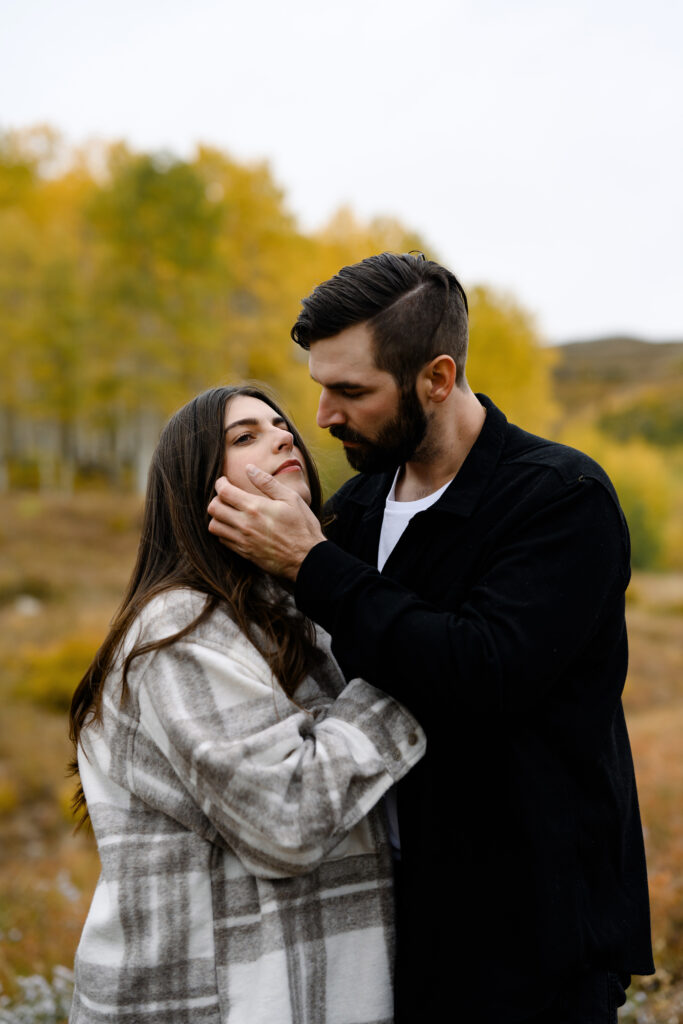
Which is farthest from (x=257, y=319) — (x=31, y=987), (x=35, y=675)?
(x=31, y=987)

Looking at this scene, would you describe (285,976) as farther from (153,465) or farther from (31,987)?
(31,987)

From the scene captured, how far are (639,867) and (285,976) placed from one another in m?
1.02

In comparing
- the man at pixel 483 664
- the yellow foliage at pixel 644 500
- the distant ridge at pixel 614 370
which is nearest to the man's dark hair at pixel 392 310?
the man at pixel 483 664

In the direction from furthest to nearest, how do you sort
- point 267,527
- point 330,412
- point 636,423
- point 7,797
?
point 636,423 → point 7,797 → point 330,412 → point 267,527

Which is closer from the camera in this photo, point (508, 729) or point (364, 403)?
point (508, 729)

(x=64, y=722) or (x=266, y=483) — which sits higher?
(x=266, y=483)

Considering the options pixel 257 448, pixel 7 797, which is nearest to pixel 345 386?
pixel 257 448

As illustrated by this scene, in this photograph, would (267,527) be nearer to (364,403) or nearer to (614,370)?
(364,403)

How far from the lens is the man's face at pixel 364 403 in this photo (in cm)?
238

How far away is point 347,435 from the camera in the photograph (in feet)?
8.13

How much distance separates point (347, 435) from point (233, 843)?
1.18 m

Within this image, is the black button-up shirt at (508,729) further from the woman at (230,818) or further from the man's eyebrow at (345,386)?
the man's eyebrow at (345,386)

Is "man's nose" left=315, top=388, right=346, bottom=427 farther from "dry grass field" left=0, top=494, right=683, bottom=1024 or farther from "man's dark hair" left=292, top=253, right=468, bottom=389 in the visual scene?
"dry grass field" left=0, top=494, right=683, bottom=1024

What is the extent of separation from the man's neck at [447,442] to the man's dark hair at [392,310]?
0.54 feet
